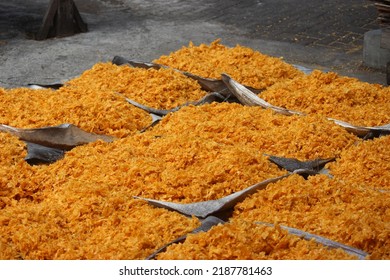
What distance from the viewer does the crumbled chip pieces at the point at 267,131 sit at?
11.0 ft

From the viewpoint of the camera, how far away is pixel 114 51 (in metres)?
6.61

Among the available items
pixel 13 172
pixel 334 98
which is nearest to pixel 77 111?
pixel 13 172

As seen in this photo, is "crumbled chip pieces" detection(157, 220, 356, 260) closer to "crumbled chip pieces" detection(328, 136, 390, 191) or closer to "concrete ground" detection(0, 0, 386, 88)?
"crumbled chip pieces" detection(328, 136, 390, 191)

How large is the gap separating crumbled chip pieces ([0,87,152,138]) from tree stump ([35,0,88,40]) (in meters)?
3.17

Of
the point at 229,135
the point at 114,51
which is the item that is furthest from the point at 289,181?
the point at 114,51

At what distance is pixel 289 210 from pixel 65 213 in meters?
0.91

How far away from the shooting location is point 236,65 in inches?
179

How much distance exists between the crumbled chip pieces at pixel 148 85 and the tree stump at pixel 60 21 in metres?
2.84

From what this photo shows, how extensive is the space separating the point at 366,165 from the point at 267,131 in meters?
0.60

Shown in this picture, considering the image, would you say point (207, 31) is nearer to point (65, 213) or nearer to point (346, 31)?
point (346, 31)

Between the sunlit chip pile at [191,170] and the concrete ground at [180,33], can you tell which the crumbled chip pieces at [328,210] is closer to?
the sunlit chip pile at [191,170]

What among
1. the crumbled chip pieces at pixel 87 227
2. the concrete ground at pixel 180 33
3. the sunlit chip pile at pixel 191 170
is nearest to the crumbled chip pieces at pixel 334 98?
the sunlit chip pile at pixel 191 170

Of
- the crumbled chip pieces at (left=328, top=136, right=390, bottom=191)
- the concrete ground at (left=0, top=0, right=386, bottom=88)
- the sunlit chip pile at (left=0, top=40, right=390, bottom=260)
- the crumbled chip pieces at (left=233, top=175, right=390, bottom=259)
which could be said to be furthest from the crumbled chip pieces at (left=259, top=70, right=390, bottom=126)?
the concrete ground at (left=0, top=0, right=386, bottom=88)

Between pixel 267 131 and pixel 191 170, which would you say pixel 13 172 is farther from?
pixel 267 131
